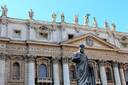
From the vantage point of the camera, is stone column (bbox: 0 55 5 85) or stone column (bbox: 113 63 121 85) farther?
stone column (bbox: 113 63 121 85)

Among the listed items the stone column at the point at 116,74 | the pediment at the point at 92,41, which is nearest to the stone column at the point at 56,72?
the pediment at the point at 92,41

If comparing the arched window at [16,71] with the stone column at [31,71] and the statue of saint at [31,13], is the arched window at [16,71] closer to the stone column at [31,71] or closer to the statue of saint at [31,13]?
the stone column at [31,71]

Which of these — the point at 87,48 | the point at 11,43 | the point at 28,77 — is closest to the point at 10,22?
the point at 11,43

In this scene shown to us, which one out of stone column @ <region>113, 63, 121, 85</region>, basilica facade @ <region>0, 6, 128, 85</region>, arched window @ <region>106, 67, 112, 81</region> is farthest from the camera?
arched window @ <region>106, 67, 112, 81</region>

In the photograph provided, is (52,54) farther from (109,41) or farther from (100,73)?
A: (109,41)

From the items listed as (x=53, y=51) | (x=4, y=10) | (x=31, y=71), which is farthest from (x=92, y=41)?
(x=4, y=10)

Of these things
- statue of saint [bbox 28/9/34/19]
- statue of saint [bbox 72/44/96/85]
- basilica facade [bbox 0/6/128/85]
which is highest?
statue of saint [bbox 28/9/34/19]

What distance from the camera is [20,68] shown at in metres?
25.5

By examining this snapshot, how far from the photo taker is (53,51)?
27.2m

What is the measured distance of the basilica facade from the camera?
2547 cm

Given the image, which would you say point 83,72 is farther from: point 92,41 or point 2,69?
point 92,41

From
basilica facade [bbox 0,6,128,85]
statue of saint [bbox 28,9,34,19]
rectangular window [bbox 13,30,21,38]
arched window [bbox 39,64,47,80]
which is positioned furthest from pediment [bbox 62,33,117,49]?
rectangular window [bbox 13,30,21,38]

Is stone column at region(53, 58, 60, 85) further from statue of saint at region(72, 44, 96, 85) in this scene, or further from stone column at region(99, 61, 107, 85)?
statue of saint at region(72, 44, 96, 85)

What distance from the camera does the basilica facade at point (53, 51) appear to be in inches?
1003
